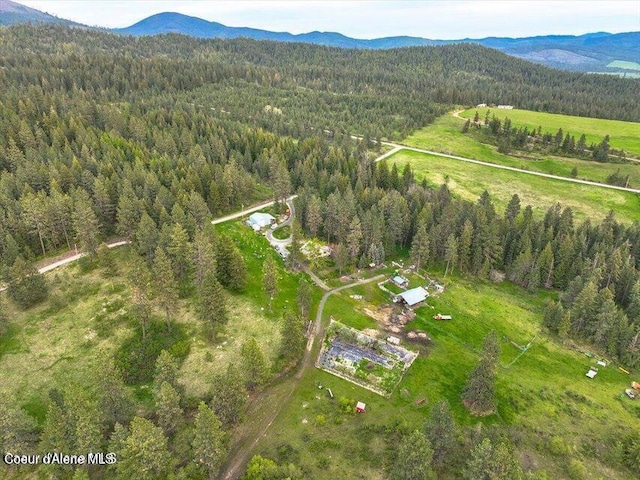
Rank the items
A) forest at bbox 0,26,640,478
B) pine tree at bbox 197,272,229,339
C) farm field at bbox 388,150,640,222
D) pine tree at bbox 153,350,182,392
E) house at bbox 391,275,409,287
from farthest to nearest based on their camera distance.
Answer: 1. farm field at bbox 388,150,640,222
2. house at bbox 391,275,409,287
3. pine tree at bbox 197,272,229,339
4. pine tree at bbox 153,350,182,392
5. forest at bbox 0,26,640,478

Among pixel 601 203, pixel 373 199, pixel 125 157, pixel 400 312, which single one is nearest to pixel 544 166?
pixel 601 203

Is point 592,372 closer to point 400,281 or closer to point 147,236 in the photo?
point 400,281

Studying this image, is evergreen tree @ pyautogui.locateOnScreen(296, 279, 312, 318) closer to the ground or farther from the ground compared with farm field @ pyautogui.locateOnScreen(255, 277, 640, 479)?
farther from the ground

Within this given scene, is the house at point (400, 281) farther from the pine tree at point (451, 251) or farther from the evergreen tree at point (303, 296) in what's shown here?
the evergreen tree at point (303, 296)

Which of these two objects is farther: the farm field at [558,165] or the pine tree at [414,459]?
the farm field at [558,165]

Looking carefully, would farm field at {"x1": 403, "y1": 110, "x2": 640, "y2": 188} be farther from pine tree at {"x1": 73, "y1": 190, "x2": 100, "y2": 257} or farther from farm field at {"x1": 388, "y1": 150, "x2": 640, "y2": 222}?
pine tree at {"x1": 73, "y1": 190, "x2": 100, "y2": 257}

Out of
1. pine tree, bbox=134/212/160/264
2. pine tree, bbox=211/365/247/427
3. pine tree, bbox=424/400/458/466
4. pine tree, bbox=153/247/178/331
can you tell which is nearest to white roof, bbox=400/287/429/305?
pine tree, bbox=424/400/458/466

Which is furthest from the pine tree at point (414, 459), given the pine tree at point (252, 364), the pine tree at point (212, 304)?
the pine tree at point (212, 304)

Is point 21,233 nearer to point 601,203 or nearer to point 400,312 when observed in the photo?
point 400,312
